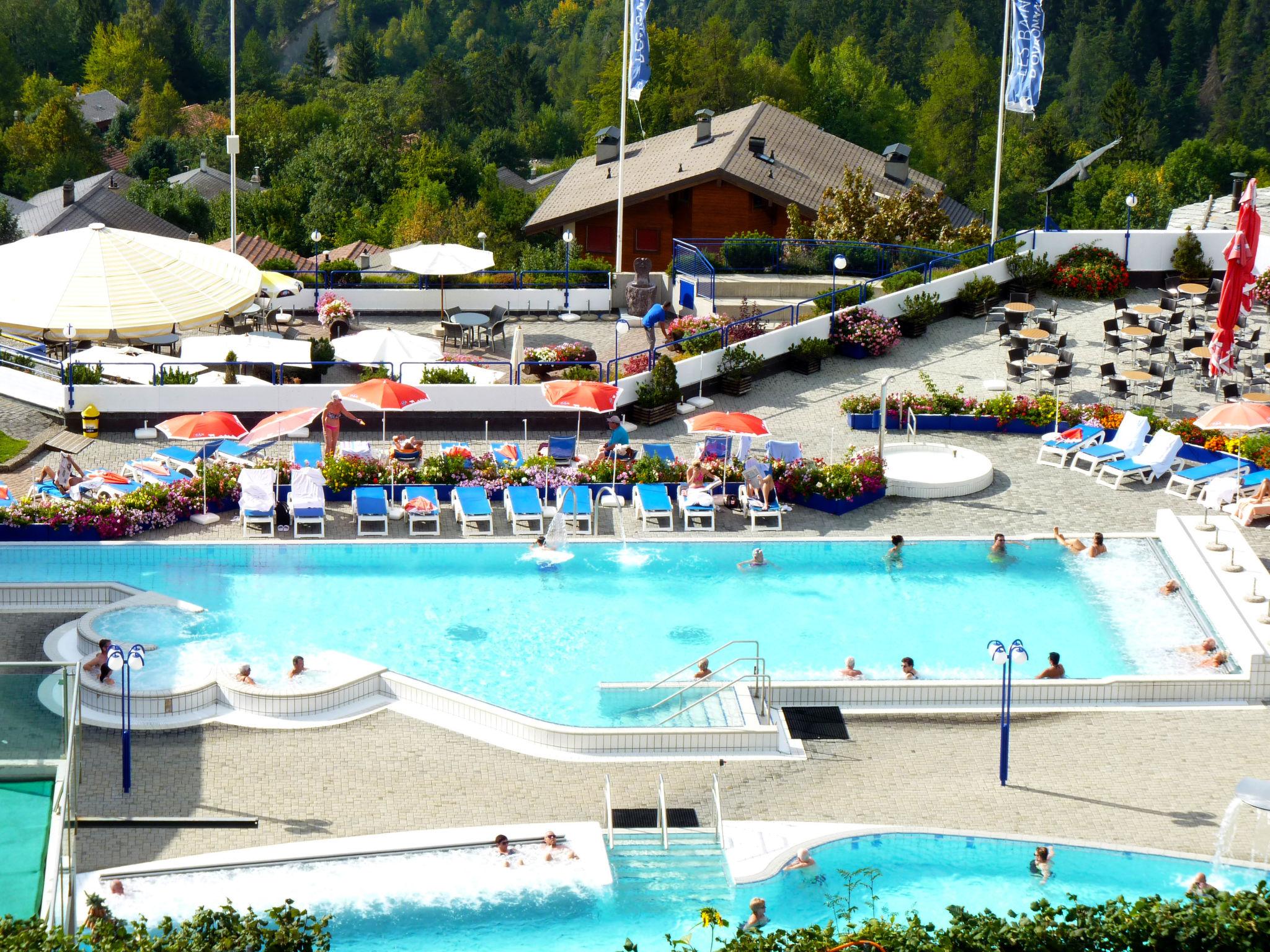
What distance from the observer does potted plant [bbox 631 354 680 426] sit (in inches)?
1184

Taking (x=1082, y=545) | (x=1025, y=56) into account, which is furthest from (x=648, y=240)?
(x=1082, y=545)

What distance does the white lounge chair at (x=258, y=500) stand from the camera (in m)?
25.8

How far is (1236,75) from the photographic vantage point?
12338 centimetres

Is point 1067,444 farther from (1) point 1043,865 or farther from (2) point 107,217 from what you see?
(2) point 107,217

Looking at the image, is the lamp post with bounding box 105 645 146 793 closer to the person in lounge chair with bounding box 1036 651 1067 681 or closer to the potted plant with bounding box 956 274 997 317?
the person in lounge chair with bounding box 1036 651 1067 681

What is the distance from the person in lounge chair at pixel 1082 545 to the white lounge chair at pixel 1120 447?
293 cm

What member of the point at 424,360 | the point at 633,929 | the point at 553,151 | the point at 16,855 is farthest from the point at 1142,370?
the point at 553,151

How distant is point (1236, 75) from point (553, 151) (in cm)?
4821

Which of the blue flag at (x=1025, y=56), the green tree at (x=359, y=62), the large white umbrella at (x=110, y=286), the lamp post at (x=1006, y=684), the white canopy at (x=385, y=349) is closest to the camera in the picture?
the lamp post at (x=1006, y=684)

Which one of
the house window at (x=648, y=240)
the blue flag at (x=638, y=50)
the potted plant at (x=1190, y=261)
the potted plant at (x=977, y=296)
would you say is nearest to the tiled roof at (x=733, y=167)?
the house window at (x=648, y=240)

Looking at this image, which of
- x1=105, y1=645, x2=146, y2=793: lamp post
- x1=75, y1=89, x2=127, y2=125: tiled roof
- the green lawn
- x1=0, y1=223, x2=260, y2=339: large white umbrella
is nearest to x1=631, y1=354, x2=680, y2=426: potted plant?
x1=0, y1=223, x2=260, y2=339: large white umbrella

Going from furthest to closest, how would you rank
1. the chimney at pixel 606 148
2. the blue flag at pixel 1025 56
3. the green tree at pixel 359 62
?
the green tree at pixel 359 62 < the chimney at pixel 606 148 < the blue flag at pixel 1025 56

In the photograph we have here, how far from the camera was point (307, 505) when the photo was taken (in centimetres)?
2583

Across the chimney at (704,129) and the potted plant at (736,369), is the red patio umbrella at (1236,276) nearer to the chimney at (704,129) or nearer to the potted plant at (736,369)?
the potted plant at (736,369)
